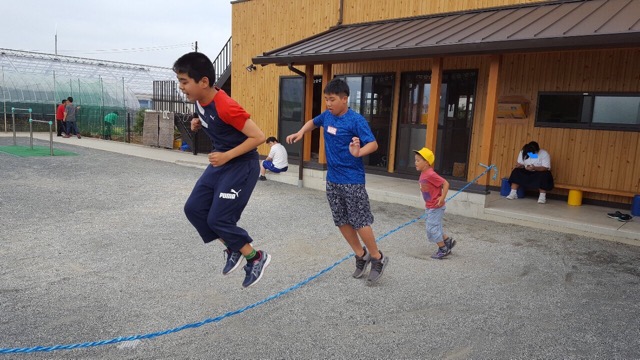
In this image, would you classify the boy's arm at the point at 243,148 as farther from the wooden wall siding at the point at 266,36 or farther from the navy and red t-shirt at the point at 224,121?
the wooden wall siding at the point at 266,36

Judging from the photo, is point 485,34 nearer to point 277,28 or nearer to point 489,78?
point 489,78

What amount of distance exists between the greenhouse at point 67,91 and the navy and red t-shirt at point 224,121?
14.4 meters

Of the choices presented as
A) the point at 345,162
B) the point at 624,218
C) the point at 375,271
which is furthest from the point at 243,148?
the point at 624,218

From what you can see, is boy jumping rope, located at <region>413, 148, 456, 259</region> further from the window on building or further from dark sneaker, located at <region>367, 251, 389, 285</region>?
the window on building

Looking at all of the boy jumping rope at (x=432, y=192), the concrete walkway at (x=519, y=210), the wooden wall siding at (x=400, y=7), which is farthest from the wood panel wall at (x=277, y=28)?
the boy jumping rope at (x=432, y=192)

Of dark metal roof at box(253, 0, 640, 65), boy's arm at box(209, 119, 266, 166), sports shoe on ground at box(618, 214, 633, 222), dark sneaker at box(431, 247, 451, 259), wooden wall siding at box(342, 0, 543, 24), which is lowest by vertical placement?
dark sneaker at box(431, 247, 451, 259)

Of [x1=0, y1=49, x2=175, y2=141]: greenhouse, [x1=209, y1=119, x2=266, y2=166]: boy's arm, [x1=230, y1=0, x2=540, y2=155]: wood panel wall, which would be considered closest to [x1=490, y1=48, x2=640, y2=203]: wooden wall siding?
[x1=230, y1=0, x2=540, y2=155]: wood panel wall

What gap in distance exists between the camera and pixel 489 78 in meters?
7.41

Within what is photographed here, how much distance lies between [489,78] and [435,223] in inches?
139

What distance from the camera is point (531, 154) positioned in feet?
26.7

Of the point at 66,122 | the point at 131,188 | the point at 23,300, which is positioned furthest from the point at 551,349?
the point at 66,122

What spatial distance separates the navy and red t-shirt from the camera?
312 centimetres

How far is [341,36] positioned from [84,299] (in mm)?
8007

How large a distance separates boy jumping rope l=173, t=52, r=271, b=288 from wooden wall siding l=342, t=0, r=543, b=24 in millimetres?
7475
